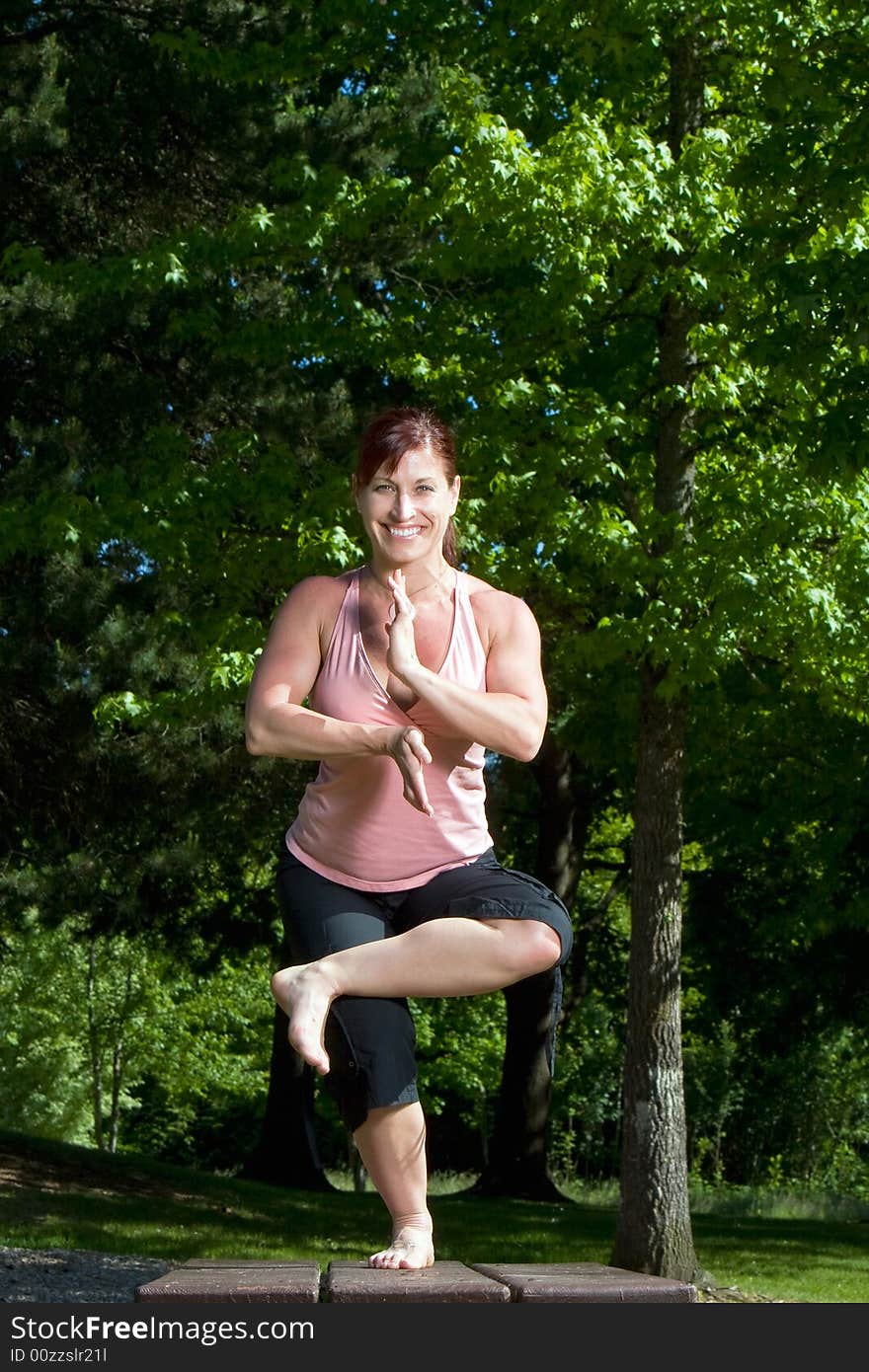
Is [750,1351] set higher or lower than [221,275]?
lower

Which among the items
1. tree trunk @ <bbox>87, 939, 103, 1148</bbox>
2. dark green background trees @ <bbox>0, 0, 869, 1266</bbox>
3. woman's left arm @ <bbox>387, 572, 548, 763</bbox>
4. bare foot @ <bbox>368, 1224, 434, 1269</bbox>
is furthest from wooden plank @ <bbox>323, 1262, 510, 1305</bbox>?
tree trunk @ <bbox>87, 939, 103, 1148</bbox>

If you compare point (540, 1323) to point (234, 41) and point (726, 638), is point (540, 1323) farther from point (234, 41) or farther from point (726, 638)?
point (234, 41)

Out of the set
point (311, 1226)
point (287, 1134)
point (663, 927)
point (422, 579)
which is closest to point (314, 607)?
point (422, 579)

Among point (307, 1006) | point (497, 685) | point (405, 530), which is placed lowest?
point (307, 1006)

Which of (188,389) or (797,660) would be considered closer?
(797,660)

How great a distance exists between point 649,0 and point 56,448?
6.17m

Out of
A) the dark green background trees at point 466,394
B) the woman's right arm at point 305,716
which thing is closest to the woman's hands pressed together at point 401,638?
the woman's right arm at point 305,716

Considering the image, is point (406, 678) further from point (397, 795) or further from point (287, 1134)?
point (287, 1134)

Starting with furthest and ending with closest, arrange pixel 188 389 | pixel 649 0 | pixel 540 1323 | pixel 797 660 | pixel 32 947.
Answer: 1. pixel 32 947
2. pixel 188 389
3. pixel 797 660
4. pixel 649 0
5. pixel 540 1323

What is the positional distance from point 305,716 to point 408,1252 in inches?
39.1

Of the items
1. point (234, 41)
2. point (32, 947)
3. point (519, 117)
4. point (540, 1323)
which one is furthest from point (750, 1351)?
point (32, 947)

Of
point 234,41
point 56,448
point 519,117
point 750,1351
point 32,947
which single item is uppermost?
point 234,41

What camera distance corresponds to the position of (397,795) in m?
2.83

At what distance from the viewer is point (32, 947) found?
105ft
